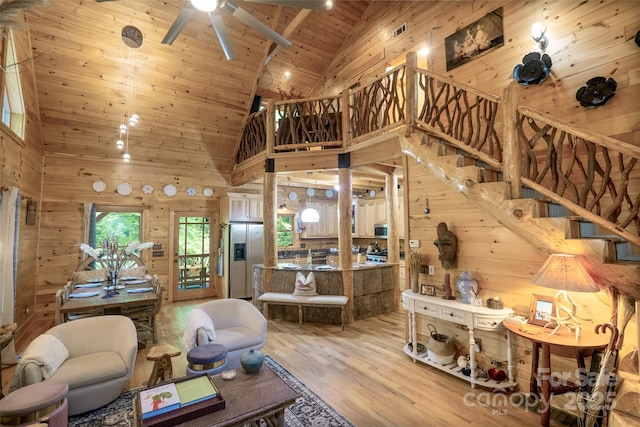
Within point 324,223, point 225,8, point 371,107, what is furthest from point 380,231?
point 225,8

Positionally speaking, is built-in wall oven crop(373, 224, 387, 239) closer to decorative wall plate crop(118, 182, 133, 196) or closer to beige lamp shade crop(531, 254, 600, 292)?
beige lamp shade crop(531, 254, 600, 292)

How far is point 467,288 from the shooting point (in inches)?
135

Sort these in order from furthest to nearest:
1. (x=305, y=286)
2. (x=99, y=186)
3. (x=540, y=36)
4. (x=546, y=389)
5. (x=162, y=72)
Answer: (x=99, y=186), (x=162, y=72), (x=305, y=286), (x=540, y=36), (x=546, y=389)

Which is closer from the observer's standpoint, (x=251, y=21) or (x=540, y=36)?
(x=251, y=21)

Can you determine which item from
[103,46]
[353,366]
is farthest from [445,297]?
[103,46]

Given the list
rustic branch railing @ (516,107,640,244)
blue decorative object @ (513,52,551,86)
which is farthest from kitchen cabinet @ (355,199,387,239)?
rustic branch railing @ (516,107,640,244)

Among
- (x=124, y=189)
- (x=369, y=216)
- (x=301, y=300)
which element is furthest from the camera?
(x=369, y=216)

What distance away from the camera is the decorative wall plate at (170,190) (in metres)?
6.67

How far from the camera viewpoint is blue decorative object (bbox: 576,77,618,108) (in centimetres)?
274

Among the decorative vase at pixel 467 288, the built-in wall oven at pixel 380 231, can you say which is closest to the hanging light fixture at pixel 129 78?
the decorative vase at pixel 467 288

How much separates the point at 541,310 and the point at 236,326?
3.25 metres

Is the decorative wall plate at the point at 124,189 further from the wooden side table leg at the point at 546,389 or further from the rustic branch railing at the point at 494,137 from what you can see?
the wooden side table leg at the point at 546,389

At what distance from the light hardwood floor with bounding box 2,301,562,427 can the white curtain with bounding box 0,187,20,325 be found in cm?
70

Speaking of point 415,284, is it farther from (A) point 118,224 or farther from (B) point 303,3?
(A) point 118,224
